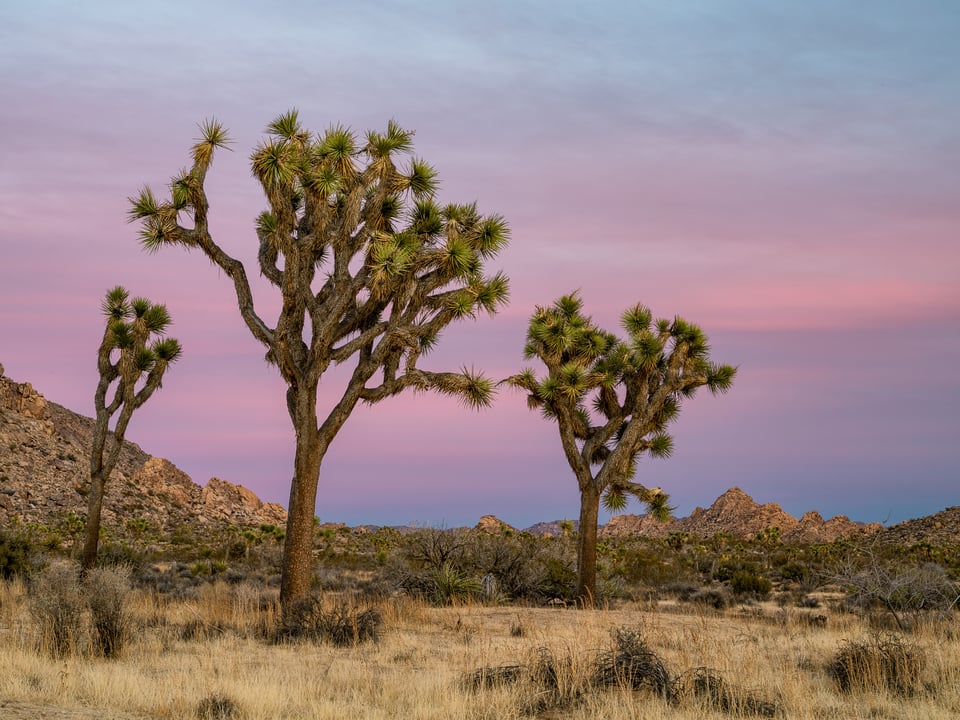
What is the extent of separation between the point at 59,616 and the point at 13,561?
38.0 feet

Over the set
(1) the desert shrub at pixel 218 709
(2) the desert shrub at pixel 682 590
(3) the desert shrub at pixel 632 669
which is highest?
(2) the desert shrub at pixel 682 590

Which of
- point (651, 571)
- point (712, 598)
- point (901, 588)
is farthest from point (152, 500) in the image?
point (901, 588)

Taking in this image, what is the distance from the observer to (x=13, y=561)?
843 inches

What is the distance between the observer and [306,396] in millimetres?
17219

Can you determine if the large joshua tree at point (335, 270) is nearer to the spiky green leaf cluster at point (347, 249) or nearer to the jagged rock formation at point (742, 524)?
the spiky green leaf cluster at point (347, 249)

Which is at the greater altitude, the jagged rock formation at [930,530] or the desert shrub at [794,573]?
the jagged rock formation at [930,530]

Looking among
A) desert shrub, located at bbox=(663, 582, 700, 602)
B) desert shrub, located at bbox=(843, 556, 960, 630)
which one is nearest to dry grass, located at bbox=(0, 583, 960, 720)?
desert shrub, located at bbox=(843, 556, 960, 630)

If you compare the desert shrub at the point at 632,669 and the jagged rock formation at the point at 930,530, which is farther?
the jagged rock formation at the point at 930,530

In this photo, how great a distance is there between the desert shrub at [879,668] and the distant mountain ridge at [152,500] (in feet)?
90.5

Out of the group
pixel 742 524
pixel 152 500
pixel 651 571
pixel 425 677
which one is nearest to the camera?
pixel 425 677

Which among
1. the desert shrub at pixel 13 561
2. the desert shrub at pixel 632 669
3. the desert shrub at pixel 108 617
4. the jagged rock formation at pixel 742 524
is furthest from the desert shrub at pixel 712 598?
the jagged rock formation at pixel 742 524

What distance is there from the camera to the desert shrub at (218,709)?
8.13m

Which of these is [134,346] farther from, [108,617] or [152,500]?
[152,500]

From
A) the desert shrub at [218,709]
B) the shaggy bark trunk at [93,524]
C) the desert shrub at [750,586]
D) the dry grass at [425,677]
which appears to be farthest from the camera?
the shaggy bark trunk at [93,524]
